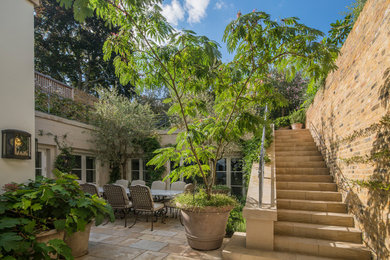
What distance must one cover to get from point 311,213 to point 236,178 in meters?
5.05

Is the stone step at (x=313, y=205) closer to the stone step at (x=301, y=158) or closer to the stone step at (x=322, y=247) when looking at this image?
the stone step at (x=322, y=247)

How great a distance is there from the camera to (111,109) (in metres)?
8.78

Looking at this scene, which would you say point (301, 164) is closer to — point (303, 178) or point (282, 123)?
point (303, 178)

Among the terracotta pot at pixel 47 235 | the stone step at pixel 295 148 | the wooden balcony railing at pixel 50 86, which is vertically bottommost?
A: the terracotta pot at pixel 47 235

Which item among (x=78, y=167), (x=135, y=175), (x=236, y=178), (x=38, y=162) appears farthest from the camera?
(x=135, y=175)

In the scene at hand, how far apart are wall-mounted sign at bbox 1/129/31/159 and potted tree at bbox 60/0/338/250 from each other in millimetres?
1688

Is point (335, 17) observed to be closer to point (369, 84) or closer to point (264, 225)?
point (369, 84)

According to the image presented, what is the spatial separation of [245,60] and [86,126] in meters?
6.99

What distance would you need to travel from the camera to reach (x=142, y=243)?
4.27m

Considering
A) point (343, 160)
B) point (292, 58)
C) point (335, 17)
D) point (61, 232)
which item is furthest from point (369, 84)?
point (61, 232)

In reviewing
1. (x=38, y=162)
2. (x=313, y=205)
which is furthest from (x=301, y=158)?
(x=38, y=162)

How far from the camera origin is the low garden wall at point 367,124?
283 cm

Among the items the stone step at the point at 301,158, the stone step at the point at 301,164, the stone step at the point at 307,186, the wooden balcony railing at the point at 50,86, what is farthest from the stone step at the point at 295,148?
the wooden balcony railing at the point at 50,86

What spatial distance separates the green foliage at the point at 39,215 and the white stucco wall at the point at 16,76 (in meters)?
0.49
